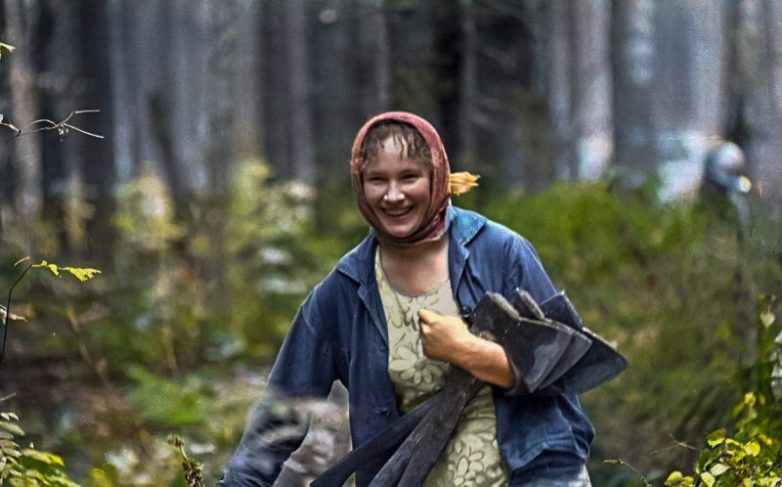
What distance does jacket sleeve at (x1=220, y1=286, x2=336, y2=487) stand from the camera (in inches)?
181

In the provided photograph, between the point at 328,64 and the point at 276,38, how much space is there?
2697mm

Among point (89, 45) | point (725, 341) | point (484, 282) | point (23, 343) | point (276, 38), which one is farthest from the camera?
point (276, 38)

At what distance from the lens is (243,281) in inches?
558

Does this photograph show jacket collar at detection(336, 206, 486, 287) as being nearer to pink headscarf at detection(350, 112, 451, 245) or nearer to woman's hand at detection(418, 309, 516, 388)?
pink headscarf at detection(350, 112, 451, 245)

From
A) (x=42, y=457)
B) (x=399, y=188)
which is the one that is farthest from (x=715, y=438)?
(x=42, y=457)

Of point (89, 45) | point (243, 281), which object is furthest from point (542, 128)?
point (89, 45)

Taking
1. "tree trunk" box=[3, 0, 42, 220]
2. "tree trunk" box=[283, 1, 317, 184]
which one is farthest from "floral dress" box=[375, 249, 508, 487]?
"tree trunk" box=[283, 1, 317, 184]

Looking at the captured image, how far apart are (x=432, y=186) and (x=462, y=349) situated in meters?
0.48

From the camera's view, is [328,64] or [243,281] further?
[328,64]

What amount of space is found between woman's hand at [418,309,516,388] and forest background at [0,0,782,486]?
25.7 inches

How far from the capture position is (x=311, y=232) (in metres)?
14.5

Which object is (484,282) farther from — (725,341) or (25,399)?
(25,399)

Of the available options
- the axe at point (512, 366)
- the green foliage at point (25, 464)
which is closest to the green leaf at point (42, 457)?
the green foliage at point (25, 464)

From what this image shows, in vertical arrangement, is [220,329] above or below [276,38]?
below
